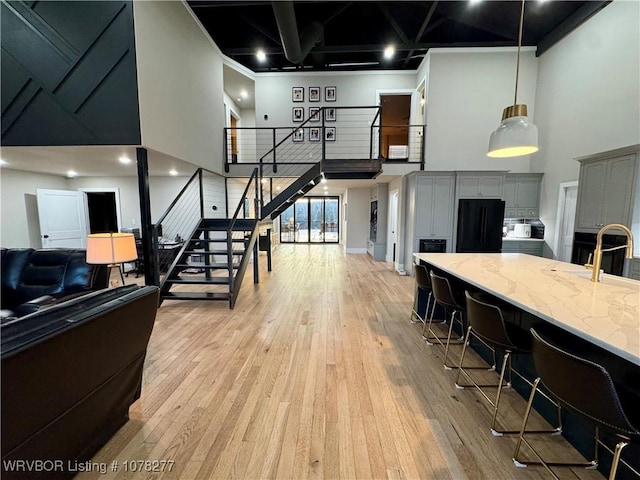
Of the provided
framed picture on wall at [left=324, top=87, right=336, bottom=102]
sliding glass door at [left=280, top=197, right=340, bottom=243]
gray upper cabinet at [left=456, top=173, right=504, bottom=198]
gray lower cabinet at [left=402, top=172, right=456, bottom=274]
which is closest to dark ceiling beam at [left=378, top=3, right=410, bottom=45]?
framed picture on wall at [left=324, top=87, right=336, bottom=102]

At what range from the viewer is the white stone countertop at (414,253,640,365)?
4.11 feet

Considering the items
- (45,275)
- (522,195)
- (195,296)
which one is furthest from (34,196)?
(522,195)

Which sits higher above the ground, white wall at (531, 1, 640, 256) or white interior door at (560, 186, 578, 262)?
white wall at (531, 1, 640, 256)

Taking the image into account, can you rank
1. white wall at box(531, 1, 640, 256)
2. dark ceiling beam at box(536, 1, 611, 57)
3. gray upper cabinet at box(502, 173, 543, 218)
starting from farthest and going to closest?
gray upper cabinet at box(502, 173, 543, 218), dark ceiling beam at box(536, 1, 611, 57), white wall at box(531, 1, 640, 256)

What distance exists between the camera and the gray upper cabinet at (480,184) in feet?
18.8

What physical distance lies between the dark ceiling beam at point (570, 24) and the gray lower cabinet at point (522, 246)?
13.8ft

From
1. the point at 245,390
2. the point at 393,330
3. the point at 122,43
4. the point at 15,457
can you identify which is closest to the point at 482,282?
the point at 393,330

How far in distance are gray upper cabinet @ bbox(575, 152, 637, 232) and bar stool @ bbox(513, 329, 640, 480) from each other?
164 inches

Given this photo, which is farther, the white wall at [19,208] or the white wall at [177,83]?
the white wall at [19,208]

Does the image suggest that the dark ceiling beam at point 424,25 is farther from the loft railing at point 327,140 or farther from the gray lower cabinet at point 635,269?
the gray lower cabinet at point 635,269

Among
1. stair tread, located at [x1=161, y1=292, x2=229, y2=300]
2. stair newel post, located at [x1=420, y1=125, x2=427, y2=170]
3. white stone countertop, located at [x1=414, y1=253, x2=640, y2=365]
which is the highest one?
stair newel post, located at [x1=420, y1=125, x2=427, y2=170]

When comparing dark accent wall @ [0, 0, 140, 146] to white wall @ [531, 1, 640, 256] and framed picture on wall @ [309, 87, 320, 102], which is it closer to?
framed picture on wall @ [309, 87, 320, 102]

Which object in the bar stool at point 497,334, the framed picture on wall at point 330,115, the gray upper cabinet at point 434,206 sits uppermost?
the framed picture on wall at point 330,115

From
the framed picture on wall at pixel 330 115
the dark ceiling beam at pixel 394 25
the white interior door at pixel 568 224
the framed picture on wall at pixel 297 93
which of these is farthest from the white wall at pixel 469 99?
the framed picture on wall at pixel 297 93
